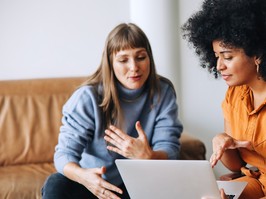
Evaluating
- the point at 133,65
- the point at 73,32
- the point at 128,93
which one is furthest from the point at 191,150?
the point at 73,32

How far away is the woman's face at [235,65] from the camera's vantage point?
1.56 metres

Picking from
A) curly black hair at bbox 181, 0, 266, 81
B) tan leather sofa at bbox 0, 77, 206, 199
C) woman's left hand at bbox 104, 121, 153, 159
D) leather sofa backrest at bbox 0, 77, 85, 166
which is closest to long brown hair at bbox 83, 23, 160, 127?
woman's left hand at bbox 104, 121, 153, 159

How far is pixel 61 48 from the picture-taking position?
2.82 meters

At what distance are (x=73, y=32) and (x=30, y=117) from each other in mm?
625

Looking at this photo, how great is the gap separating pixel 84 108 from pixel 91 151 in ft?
0.64

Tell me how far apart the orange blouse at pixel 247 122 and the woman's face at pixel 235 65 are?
11 centimetres

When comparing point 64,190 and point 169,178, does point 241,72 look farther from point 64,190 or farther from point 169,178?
point 64,190

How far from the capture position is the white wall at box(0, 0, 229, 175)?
9.07 ft

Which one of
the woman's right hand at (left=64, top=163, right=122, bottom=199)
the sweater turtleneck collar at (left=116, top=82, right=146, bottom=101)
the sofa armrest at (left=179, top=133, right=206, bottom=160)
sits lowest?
the sofa armrest at (left=179, top=133, right=206, bottom=160)

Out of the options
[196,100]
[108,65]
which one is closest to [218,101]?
[196,100]

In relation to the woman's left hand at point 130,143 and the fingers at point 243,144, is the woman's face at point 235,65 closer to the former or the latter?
the fingers at point 243,144

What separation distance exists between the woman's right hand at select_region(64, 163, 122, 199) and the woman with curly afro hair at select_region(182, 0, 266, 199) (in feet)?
1.32

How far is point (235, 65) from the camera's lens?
1.56m

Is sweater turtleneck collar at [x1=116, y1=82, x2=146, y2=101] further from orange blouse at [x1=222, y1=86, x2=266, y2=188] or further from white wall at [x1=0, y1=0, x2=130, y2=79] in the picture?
white wall at [x1=0, y1=0, x2=130, y2=79]
